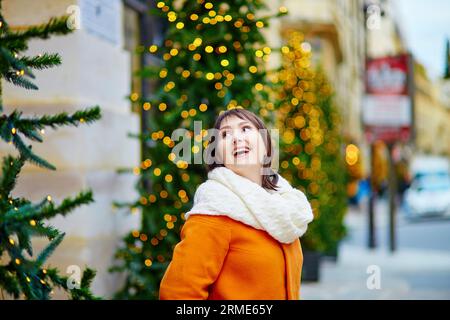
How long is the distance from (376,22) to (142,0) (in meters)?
3.09

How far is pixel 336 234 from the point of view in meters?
11.3

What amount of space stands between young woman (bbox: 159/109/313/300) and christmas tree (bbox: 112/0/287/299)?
247 centimetres

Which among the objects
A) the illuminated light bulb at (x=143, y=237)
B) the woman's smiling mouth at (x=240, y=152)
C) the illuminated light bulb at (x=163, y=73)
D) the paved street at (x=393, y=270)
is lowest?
the paved street at (x=393, y=270)

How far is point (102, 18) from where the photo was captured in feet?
18.2

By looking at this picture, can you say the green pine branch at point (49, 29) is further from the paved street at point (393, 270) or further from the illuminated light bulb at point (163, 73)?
the paved street at point (393, 270)

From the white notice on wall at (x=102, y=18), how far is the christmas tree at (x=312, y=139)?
3.20m

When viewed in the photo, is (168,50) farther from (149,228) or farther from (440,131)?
(440,131)

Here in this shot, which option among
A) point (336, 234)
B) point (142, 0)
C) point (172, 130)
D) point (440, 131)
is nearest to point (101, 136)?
point (172, 130)

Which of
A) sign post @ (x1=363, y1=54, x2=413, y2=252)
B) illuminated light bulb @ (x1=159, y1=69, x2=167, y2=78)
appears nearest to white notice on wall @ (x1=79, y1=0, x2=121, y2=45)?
illuminated light bulb @ (x1=159, y1=69, x2=167, y2=78)

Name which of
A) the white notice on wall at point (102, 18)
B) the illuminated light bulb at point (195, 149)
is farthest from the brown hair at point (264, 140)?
the white notice on wall at point (102, 18)

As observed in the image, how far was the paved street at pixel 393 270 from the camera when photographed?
24.3 feet

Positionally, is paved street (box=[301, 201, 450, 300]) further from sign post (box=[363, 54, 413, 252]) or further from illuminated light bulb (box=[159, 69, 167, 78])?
illuminated light bulb (box=[159, 69, 167, 78])

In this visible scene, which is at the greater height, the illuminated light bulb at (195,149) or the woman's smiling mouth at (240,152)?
the illuminated light bulb at (195,149)

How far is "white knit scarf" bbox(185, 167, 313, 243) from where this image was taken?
2.52 m
